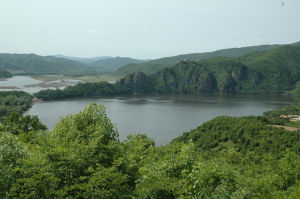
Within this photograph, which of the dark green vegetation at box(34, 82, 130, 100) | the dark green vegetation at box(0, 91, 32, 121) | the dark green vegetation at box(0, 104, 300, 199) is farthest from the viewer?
the dark green vegetation at box(34, 82, 130, 100)

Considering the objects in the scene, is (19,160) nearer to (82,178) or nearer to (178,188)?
(82,178)

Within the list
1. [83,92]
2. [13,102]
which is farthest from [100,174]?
[83,92]

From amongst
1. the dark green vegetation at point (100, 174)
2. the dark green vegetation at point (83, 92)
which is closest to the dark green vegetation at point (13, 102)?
the dark green vegetation at point (83, 92)

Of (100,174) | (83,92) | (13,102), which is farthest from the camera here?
(83,92)

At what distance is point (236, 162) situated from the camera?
35.3 meters

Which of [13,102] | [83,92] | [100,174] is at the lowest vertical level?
[13,102]

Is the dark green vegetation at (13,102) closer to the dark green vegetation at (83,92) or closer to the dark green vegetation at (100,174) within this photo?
the dark green vegetation at (83,92)

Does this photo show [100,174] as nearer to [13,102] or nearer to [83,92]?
[13,102]

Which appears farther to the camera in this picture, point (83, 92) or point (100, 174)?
point (83, 92)

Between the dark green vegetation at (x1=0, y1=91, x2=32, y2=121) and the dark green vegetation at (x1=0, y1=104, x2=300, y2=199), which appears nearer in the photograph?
the dark green vegetation at (x1=0, y1=104, x2=300, y2=199)

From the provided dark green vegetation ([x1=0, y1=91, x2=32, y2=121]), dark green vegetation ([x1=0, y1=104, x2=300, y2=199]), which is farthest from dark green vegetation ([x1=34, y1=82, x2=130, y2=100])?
dark green vegetation ([x1=0, y1=104, x2=300, y2=199])

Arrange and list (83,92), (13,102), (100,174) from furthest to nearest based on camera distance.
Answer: (83,92) → (13,102) → (100,174)

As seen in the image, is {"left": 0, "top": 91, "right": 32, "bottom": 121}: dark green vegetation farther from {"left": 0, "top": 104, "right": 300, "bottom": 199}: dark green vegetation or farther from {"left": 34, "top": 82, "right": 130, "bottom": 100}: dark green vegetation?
{"left": 0, "top": 104, "right": 300, "bottom": 199}: dark green vegetation

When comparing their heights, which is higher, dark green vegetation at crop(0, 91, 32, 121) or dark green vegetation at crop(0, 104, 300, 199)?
dark green vegetation at crop(0, 104, 300, 199)
